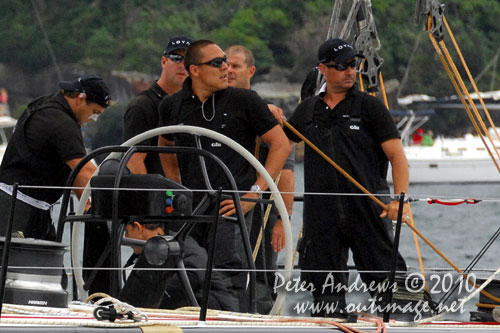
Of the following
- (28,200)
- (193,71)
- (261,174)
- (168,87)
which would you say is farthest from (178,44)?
(261,174)

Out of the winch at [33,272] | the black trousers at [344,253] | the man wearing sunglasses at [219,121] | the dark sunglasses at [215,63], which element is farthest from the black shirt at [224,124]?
the winch at [33,272]

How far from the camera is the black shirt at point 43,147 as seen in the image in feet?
18.0

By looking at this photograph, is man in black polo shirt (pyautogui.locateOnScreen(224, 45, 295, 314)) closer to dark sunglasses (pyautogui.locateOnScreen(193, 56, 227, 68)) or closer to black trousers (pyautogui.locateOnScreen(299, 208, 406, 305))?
black trousers (pyautogui.locateOnScreen(299, 208, 406, 305))

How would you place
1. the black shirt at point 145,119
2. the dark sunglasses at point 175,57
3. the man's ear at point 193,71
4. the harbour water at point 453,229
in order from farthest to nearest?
1. the harbour water at point 453,229
2. the dark sunglasses at point 175,57
3. the black shirt at point 145,119
4. the man's ear at point 193,71

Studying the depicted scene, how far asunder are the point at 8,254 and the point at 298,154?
1446 inches

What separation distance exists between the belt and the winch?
3.13 ft

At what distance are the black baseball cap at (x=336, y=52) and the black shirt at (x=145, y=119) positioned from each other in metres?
0.96

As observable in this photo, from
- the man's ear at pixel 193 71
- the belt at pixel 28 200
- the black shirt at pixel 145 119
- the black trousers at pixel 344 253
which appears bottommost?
the black trousers at pixel 344 253

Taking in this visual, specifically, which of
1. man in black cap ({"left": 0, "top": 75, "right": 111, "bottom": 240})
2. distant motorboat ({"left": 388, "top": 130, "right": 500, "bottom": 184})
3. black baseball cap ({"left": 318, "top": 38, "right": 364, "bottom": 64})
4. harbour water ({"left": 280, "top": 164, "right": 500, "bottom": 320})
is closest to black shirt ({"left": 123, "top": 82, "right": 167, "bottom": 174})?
man in black cap ({"left": 0, "top": 75, "right": 111, "bottom": 240})

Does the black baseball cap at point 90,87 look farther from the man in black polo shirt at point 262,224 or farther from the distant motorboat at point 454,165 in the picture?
the distant motorboat at point 454,165

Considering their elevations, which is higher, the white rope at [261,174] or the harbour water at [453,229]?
the white rope at [261,174]

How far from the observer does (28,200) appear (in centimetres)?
561

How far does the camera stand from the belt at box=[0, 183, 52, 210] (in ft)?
18.2

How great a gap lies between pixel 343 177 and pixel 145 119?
1.12 metres
